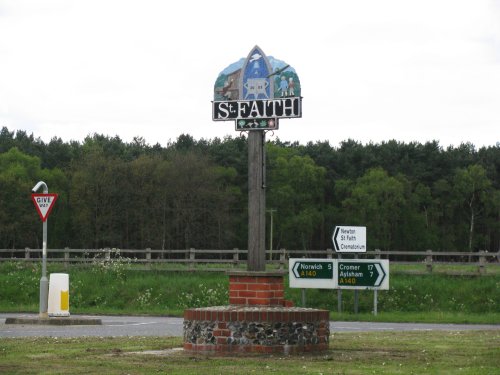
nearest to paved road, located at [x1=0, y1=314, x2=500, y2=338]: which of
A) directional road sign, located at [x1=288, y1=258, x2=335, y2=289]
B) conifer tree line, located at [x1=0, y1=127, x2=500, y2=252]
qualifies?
directional road sign, located at [x1=288, y1=258, x2=335, y2=289]

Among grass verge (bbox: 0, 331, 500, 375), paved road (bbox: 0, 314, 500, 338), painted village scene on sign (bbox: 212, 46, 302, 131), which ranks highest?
painted village scene on sign (bbox: 212, 46, 302, 131)

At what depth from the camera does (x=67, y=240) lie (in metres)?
88.6

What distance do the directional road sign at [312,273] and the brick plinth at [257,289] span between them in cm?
1655

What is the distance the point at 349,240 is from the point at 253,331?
18.5 m

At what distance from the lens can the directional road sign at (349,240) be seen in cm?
3219

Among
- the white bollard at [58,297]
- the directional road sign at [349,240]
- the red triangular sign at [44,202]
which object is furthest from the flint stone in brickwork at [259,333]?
the directional road sign at [349,240]

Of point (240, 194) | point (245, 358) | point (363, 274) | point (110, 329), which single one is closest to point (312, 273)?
point (363, 274)

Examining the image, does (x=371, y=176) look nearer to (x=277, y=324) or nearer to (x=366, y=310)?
(x=366, y=310)

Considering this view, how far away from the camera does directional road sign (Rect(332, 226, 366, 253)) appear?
32188mm

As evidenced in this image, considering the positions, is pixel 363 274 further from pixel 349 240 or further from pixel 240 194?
pixel 240 194

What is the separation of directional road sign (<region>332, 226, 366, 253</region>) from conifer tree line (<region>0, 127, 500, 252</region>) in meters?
49.4

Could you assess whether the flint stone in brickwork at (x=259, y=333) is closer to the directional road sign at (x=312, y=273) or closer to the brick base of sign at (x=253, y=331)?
the brick base of sign at (x=253, y=331)

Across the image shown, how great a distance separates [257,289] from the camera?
1493 centimetres

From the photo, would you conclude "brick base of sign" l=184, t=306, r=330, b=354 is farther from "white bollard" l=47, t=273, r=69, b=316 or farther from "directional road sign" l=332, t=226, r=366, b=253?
"directional road sign" l=332, t=226, r=366, b=253
